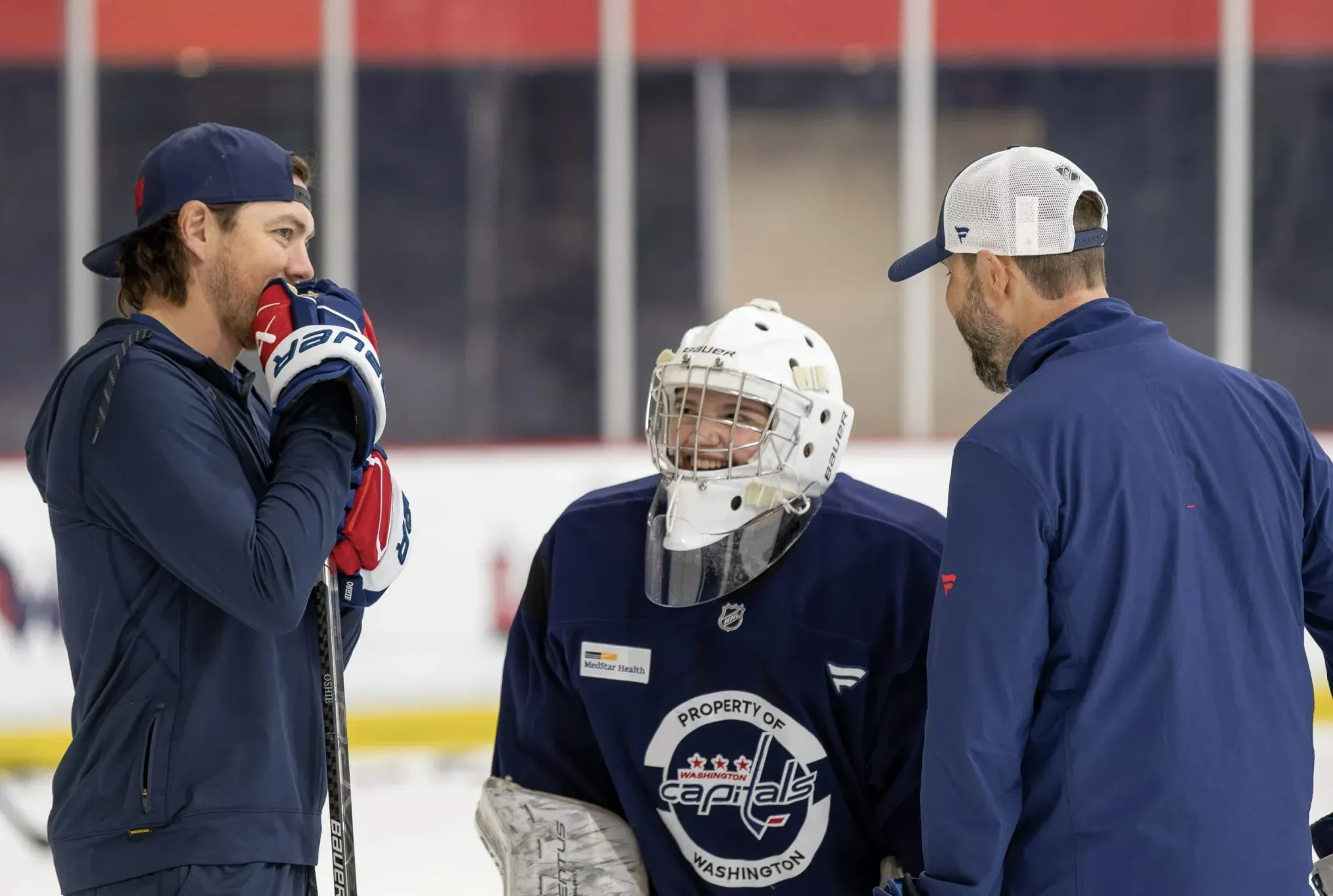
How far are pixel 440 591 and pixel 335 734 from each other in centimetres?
277

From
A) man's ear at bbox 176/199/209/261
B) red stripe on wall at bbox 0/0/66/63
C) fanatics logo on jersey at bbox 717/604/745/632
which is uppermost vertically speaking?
red stripe on wall at bbox 0/0/66/63

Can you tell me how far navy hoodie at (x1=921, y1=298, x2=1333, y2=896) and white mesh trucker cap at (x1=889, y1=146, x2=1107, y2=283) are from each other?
0.15 metres

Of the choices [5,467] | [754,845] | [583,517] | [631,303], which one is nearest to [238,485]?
[583,517]

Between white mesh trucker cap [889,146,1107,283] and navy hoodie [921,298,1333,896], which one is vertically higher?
white mesh trucker cap [889,146,1107,283]

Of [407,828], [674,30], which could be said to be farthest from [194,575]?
[674,30]

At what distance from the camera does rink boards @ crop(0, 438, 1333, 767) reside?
164 inches

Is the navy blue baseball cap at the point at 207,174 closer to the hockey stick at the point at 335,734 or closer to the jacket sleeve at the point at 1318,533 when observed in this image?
the hockey stick at the point at 335,734

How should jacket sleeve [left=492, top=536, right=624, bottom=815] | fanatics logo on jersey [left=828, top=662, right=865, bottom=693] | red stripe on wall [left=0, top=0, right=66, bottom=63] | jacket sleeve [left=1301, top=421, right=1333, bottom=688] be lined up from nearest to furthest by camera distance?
jacket sleeve [left=1301, top=421, right=1333, bottom=688] → fanatics logo on jersey [left=828, top=662, right=865, bottom=693] → jacket sleeve [left=492, top=536, right=624, bottom=815] → red stripe on wall [left=0, top=0, right=66, bottom=63]

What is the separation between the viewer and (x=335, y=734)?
1677 mm

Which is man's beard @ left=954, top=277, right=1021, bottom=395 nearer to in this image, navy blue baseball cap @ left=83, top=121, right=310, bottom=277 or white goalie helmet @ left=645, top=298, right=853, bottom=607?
white goalie helmet @ left=645, top=298, right=853, bottom=607

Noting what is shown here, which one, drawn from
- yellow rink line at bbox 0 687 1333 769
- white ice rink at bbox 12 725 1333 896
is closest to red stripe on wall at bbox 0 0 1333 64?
yellow rink line at bbox 0 687 1333 769

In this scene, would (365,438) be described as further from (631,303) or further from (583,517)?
(631,303)

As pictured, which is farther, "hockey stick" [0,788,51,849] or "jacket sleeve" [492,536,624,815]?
"hockey stick" [0,788,51,849]

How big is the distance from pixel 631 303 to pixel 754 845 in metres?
3.83
